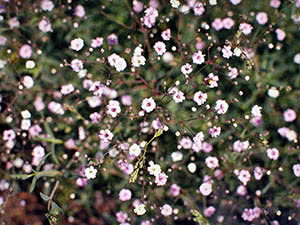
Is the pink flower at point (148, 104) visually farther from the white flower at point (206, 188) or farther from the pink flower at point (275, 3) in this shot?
the pink flower at point (275, 3)

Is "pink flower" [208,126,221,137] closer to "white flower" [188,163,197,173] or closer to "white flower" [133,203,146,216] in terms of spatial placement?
"white flower" [188,163,197,173]

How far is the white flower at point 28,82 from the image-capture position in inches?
69.3

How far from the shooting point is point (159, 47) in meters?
A: 1.75

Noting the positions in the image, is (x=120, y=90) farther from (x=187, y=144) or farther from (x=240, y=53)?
(x=240, y=53)

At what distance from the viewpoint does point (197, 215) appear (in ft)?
5.23

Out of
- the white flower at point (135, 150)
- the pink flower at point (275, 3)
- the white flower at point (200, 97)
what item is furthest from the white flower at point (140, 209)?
the pink flower at point (275, 3)

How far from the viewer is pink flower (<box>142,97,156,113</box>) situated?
5.55 feet

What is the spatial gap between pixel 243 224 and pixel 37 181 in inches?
40.3

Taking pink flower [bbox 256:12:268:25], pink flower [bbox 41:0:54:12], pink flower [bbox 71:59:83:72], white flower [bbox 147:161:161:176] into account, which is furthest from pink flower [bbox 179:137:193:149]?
pink flower [bbox 41:0:54:12]

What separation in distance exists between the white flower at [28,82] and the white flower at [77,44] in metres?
0.27

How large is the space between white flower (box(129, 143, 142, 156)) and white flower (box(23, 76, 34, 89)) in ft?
1.96

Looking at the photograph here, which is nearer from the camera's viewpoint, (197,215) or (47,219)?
(197,215)

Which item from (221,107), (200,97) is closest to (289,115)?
(221,107)

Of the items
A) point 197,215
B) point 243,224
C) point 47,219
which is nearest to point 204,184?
point 197,215
